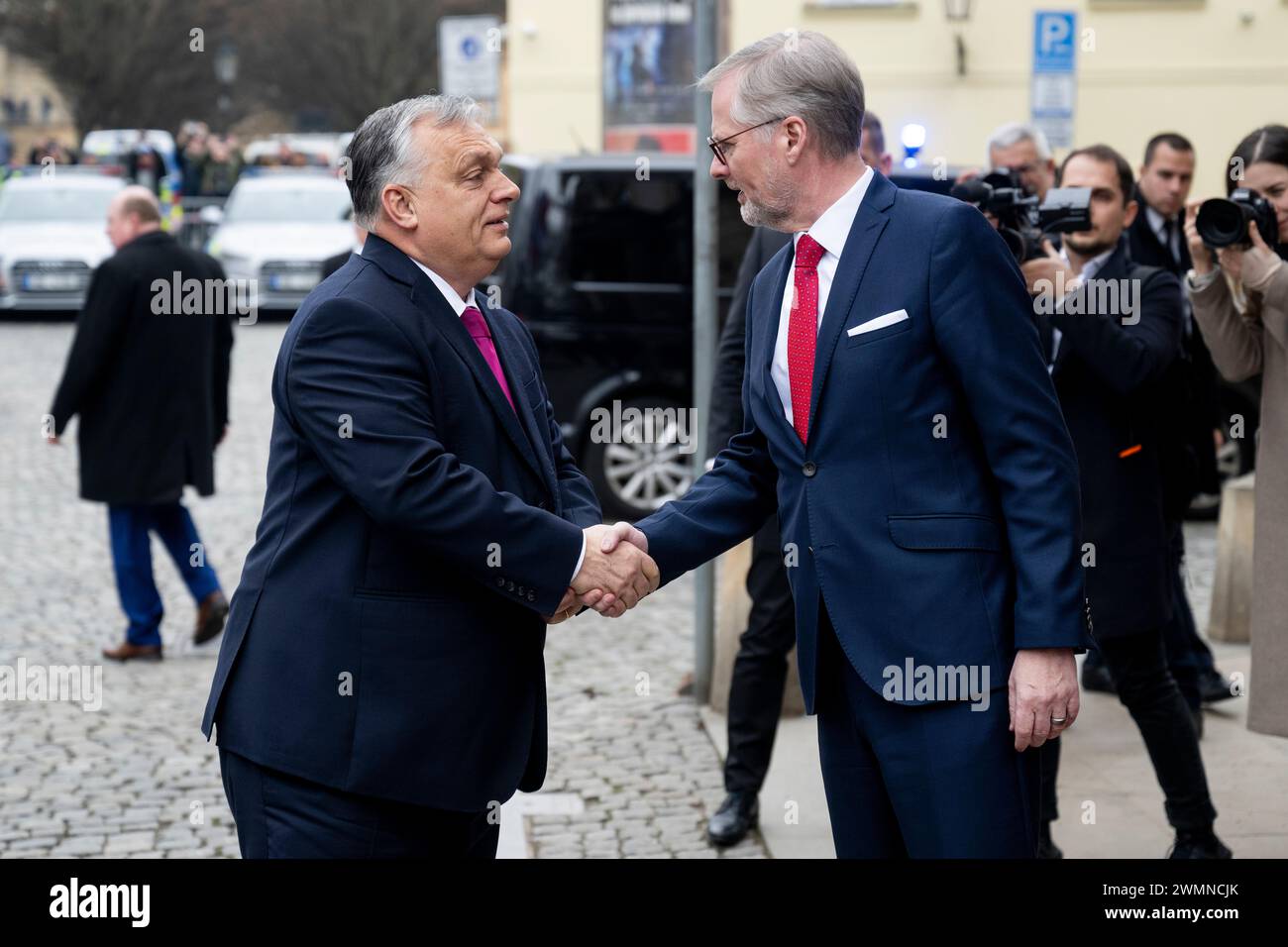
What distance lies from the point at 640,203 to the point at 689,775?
5.17m

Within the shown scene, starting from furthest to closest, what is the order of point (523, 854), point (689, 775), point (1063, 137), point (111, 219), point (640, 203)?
point (1063, 137), point (640, 203), point (111, 219), point (689, 775), point (523, 854)

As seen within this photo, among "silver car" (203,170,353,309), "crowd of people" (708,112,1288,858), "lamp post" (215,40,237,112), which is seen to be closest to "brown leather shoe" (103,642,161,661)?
"crowd of people" (708,112,1288,858)

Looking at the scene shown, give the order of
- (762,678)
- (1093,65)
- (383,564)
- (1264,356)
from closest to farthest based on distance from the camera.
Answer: (383,564) < (1264,356) < (762,678) < (1093,65)

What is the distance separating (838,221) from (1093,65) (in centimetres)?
2174

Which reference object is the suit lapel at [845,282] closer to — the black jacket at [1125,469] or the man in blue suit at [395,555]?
the man in blue suit at [395,555]

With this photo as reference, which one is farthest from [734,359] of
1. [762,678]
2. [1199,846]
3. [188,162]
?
[188,162]

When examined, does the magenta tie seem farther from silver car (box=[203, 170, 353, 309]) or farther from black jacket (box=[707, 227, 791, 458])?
silver car (box=[203, 170, 353, 309])

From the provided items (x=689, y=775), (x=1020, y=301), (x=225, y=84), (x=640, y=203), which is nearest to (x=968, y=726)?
(x=1020, y=301)

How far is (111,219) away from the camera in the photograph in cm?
847

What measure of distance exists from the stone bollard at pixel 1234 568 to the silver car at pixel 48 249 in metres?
16.8

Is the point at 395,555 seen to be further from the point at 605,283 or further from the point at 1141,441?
the point at 605,283

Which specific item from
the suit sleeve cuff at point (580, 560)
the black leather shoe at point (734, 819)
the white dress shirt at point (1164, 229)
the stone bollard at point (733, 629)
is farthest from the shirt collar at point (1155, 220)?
the suit sleeve cuff at point (580, 560)

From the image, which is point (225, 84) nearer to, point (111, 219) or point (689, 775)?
point (111, 219)

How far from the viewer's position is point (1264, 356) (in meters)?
A: 4.51
